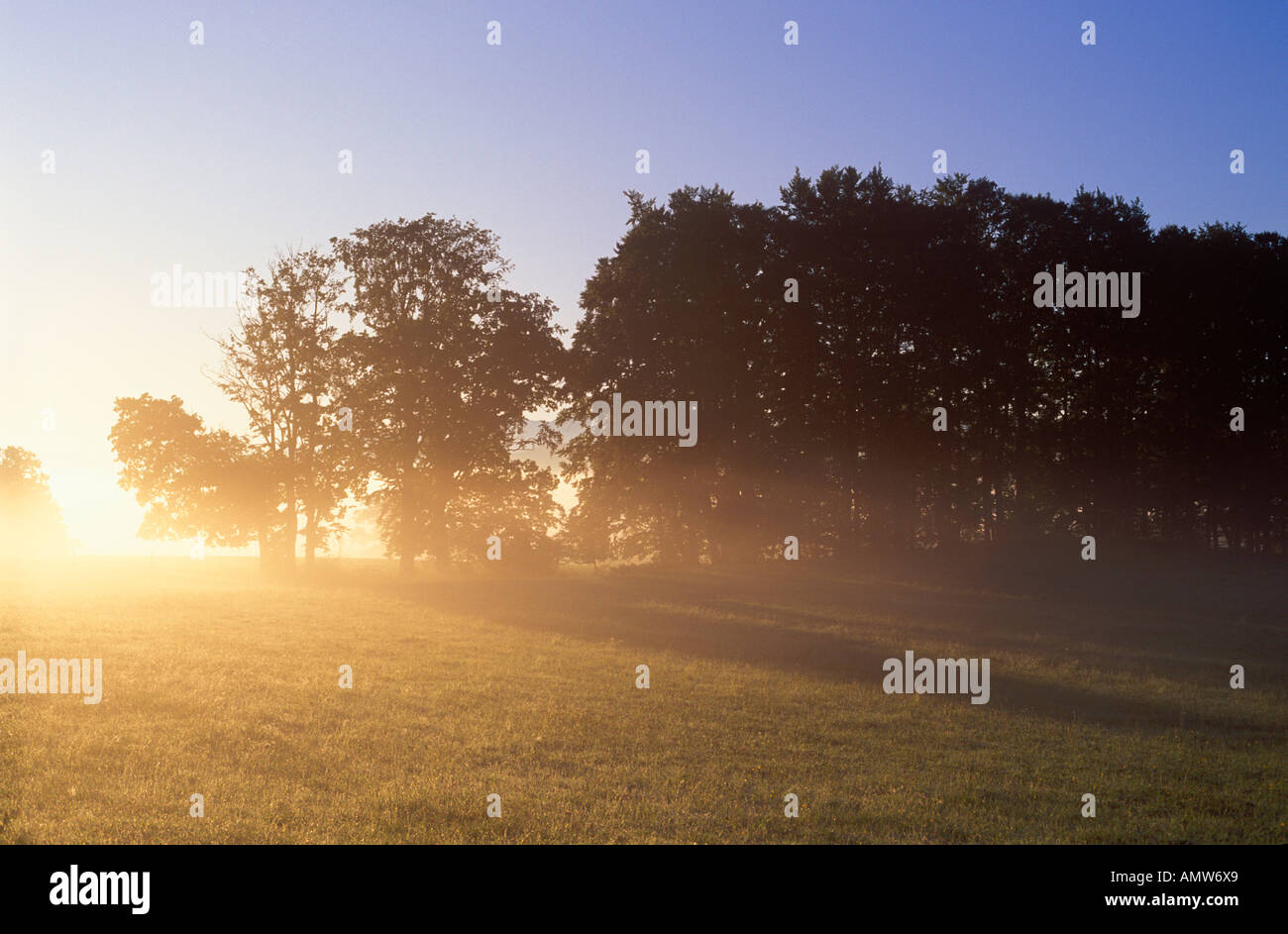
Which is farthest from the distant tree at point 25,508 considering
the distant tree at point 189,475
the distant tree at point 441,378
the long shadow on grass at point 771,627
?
the long shadow on grass at point 771,627

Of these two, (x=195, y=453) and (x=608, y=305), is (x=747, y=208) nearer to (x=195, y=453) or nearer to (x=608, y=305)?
(x=608, y=305)

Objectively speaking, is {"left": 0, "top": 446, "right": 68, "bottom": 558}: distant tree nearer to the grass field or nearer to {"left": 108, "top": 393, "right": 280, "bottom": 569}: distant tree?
{"left": 108, "top": 393, "right": 280, "bottom": 569}: distant tree

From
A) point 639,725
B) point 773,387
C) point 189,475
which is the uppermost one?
point 773,387

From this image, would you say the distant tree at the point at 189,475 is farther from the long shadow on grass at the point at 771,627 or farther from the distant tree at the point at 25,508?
the distant tree at the point at 25,508

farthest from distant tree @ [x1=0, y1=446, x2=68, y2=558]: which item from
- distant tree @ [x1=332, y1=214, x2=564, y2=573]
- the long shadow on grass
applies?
the long shadow on grass

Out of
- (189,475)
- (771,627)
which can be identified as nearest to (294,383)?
(189,475)

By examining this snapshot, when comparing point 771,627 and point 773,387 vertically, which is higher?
point 773,387

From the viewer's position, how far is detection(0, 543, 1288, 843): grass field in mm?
11359

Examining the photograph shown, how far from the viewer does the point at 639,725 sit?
17.2m

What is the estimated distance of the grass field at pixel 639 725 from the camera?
11359 millimetres

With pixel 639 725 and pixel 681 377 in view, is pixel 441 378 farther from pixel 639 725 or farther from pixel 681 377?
pixel 639 725

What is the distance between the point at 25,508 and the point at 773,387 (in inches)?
3151

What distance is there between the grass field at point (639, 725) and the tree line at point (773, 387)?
12.4m

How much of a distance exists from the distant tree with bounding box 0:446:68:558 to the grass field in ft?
195
